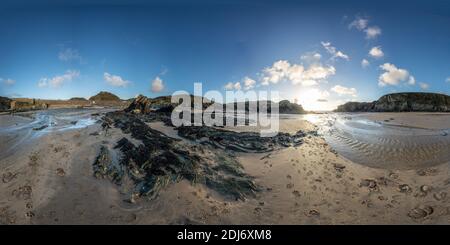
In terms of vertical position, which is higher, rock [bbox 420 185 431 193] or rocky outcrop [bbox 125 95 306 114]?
rocky outcrop [bbox 125 95 306 114]

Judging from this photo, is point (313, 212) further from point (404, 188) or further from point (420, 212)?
point (404, 188)

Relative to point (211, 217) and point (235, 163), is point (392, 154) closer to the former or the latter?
point (235, 163)

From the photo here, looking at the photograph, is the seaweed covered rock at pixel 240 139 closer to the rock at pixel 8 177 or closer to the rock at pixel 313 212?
the rock at pixel 313 212

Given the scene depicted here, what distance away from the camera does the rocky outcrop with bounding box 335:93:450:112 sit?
25492mm

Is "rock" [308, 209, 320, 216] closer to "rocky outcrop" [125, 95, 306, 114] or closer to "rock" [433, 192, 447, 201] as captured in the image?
"rock" [433, 192, 447, 201]

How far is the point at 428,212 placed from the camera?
14.1ft

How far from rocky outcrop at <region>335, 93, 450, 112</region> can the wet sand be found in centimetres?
2443

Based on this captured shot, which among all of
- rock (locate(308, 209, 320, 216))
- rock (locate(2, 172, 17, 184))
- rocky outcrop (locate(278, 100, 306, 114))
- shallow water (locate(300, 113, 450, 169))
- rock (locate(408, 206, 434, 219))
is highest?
rocky outcrop (locate(278, 100, 306, 114))

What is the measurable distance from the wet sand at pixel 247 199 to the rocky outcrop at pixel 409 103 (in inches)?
962

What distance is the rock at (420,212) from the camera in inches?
168

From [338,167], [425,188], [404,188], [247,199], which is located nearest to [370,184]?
[404,188]

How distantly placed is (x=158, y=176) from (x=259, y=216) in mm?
2534

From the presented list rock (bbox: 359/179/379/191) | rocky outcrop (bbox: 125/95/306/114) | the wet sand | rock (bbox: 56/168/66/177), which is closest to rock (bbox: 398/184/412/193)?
the wet sand

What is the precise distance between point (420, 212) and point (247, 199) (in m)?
3.12
